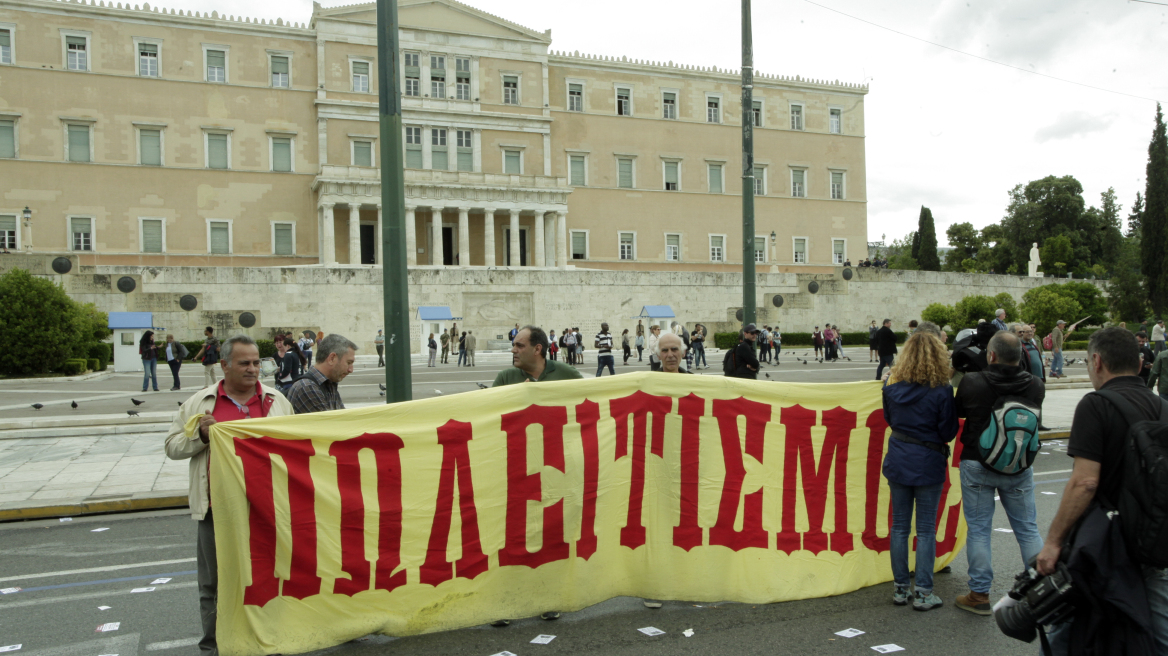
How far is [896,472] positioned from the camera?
490 centimetres

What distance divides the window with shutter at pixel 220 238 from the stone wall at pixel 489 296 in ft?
36.1

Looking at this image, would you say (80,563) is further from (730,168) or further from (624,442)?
(730,168)

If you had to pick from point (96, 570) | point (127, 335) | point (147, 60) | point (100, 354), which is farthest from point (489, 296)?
point (96, 570)

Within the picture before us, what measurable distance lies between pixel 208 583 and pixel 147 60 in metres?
48.2

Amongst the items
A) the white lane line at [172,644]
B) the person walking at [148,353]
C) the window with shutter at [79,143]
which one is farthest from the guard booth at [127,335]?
the white lane line at [172,644]

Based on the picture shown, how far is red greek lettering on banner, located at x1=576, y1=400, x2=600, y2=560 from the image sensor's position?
200 inches

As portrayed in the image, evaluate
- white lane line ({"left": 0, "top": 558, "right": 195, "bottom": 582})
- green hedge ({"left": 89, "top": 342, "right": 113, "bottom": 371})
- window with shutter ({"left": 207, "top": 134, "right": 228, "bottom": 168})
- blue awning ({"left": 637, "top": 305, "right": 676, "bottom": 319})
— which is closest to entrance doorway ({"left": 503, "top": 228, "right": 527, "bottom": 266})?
blue awning ({"left": 637, "top": 305, "right": 676, "bottom": 319})

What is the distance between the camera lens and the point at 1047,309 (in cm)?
3391

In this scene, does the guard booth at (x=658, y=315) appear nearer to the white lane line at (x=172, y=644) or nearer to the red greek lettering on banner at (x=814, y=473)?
the red greek lettering on banner at (x=814, y=473)

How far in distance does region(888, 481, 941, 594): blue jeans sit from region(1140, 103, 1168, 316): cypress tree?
51.3m

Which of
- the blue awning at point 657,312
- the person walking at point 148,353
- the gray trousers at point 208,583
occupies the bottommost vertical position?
the gray trousers at point 208,583

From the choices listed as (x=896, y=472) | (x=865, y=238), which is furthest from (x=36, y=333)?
(x=865, y=238)

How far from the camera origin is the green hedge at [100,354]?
26.5m

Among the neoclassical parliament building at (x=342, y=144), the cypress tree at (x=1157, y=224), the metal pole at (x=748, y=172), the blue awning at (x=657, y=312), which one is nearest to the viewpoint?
the metal pole at (x=748, y=172)
